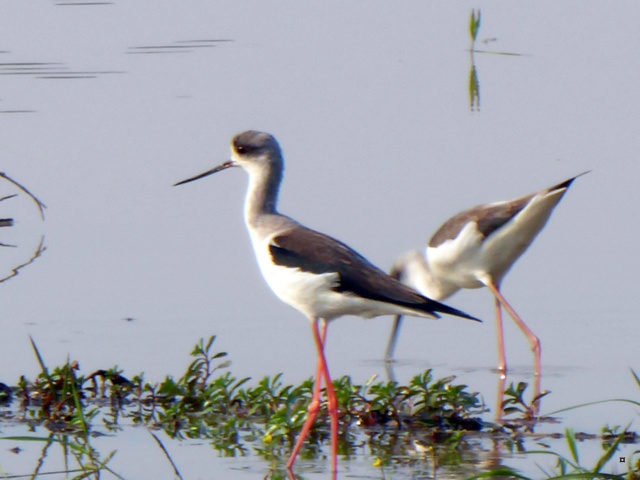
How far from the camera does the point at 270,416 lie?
518 centimetres

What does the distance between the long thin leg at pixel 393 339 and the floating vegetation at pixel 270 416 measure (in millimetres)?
914

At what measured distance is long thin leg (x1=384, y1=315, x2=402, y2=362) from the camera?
6.27m

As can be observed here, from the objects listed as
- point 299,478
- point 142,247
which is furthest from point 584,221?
point 299,478

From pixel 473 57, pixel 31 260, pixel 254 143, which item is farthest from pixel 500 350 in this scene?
pixel 473 57

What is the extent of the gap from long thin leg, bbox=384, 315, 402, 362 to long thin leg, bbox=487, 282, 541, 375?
563 mm

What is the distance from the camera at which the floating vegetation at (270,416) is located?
15.9 feet

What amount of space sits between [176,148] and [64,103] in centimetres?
134

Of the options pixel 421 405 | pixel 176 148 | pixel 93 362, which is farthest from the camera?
pixel 176 148

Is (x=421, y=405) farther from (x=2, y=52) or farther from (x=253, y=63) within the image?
(x=2, y=52)

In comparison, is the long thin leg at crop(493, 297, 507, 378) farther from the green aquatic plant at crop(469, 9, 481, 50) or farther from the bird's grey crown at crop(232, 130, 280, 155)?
the green aquatic plant at crop(469, 9, 481, 50)

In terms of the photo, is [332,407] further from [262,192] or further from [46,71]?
[46,71]

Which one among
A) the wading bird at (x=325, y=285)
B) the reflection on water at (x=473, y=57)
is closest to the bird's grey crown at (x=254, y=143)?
the wading bird at (x=325, y=285)

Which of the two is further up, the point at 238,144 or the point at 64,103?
the point at 64,103

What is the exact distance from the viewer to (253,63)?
10531 millimetres
